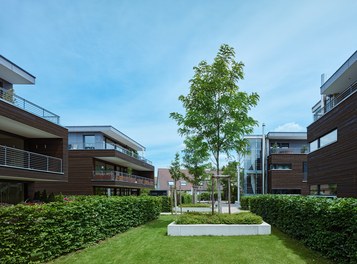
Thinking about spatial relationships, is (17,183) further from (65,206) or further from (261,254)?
(261,254)

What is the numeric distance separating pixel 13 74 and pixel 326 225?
1826cm

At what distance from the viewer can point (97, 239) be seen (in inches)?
449

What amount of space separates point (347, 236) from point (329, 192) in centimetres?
1396

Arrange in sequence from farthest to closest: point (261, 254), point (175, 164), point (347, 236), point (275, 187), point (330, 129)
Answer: point (175, 164) < point (275, 187) < point (330, 129) < point (261, 254) < point (347, 236)

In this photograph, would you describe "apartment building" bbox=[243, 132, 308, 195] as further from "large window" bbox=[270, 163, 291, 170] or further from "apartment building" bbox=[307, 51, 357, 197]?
"apartment building" bbox=[307, 51, 357, 197]

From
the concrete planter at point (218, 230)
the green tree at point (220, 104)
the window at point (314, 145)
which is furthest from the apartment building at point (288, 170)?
the concrete planter at point (218, 230)

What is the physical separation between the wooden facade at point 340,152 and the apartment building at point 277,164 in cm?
1482

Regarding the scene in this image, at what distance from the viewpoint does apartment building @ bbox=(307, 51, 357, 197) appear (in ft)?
54.0

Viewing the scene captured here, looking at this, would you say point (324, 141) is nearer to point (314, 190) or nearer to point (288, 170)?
point (314, 190)

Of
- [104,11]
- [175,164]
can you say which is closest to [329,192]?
[104,11]

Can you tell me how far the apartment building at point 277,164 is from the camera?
37438 millimetres

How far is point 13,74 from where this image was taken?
1992cm

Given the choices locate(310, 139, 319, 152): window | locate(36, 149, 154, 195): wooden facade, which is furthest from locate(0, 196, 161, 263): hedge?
locate(36, 149, 154, 195): wooden facade

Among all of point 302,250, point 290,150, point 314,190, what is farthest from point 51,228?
point 290,150
